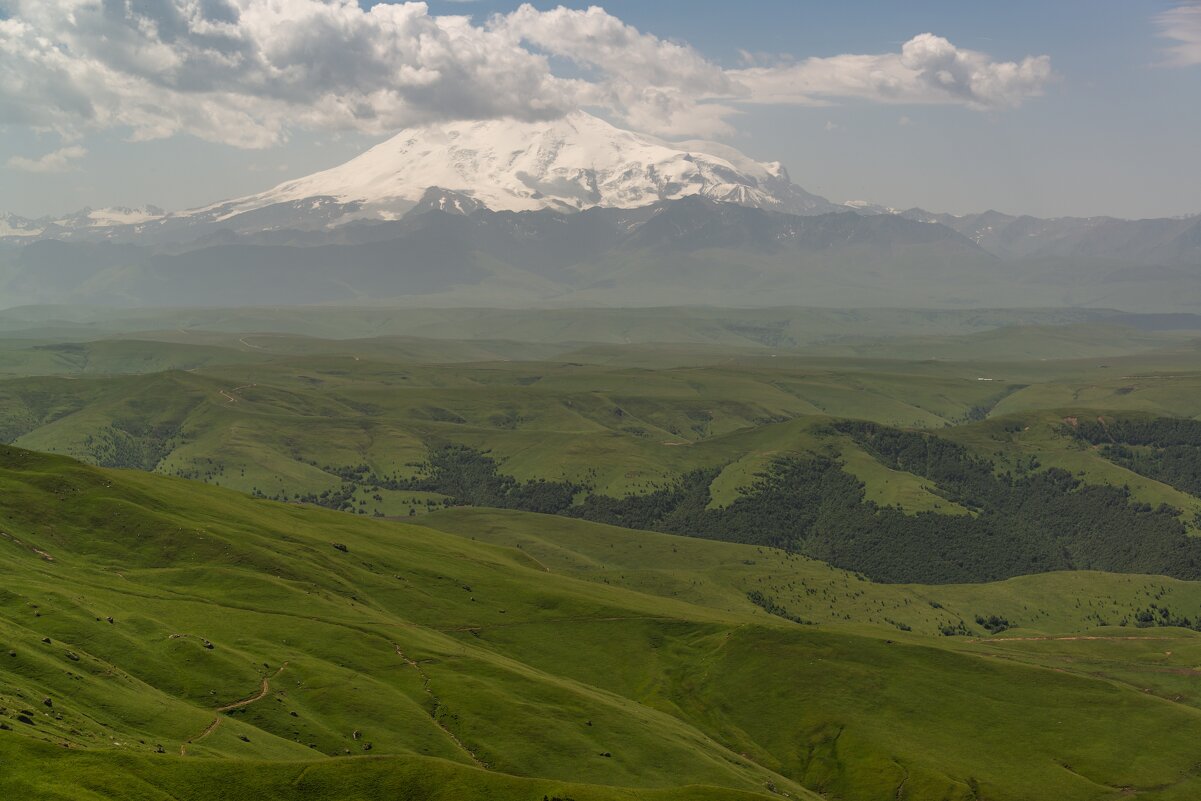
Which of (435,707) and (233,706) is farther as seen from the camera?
(435,707)

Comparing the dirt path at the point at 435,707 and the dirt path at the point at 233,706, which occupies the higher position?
the dirt path at the point at 233,706

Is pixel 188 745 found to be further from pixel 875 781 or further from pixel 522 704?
pixel 875 781

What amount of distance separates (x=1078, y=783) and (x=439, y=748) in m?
119

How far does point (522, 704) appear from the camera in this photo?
575 feet

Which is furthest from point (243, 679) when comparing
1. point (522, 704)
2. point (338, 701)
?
point (522, 704)

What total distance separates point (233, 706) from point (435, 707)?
108 ft

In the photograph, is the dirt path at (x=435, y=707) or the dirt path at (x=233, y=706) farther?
the dirt path at (x=435, y=707)

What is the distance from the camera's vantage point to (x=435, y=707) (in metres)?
169

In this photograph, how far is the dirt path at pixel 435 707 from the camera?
156 meters

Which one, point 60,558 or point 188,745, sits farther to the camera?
point 60,558

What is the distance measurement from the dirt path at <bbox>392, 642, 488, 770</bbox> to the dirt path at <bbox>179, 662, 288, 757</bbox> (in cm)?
2309

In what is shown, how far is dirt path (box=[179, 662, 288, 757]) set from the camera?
12588 cm

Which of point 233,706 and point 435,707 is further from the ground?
point 233,706

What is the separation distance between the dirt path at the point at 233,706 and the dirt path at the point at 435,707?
23.1 m
